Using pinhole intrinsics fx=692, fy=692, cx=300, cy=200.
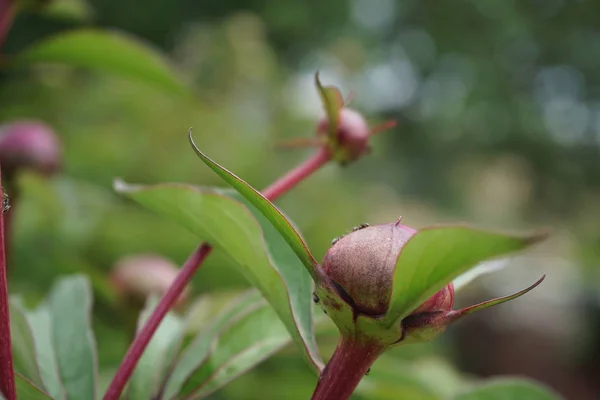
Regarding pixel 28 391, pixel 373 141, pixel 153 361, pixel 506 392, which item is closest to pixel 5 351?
pixel 28 391

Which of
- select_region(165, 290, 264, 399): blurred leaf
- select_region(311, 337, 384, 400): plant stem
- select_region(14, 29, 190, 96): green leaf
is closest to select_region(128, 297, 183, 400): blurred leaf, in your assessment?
select_region(165, 290, 264, 399): blurred leaf

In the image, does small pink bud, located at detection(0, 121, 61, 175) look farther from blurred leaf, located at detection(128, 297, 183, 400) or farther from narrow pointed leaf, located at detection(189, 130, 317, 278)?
narrow pointed leaf, located at detection(189, 130, 317, 278)

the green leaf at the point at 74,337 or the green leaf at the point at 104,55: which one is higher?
the green leaf at the point at 104,55

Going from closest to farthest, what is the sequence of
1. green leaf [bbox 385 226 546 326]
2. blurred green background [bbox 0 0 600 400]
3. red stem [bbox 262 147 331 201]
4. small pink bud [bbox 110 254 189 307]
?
green leaf [bbox 385 226 546 326]
red stem [bbox 262 147 331 201]
small pink bud [bbox 110 254 189 307]
blurred green background [bbox 0 0 600 400]

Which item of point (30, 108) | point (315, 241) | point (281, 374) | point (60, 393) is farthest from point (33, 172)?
point (315, 241)

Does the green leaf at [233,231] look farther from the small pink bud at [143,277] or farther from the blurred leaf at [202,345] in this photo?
the small pink bud at [143,277]

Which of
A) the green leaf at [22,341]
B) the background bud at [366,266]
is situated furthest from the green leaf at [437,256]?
the green leaf at [22,341]
